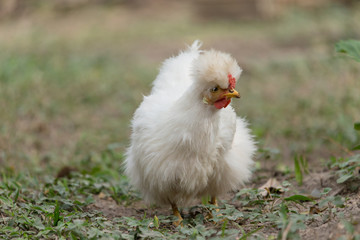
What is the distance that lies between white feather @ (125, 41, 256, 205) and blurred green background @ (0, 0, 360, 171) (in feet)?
A: 4.22

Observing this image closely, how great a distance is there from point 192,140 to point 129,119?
3.82 meters

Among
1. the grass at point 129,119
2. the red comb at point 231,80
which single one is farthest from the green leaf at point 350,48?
the red comb at point 231,80

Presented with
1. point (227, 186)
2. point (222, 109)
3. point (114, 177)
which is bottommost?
point (114, 177)

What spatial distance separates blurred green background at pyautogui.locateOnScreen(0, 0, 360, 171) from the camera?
6199 millimetres

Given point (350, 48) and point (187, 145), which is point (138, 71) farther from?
point (187, 145)

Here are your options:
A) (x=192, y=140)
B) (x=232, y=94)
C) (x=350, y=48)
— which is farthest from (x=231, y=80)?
(x=350, y=48)

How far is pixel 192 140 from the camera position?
3482 mm

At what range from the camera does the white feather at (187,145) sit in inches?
136

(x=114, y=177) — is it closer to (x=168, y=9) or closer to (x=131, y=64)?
(x=131, y=64)

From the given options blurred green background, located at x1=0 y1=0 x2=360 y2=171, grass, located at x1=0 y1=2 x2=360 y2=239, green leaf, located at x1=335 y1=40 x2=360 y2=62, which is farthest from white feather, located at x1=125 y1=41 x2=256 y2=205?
blurred green background, located at x1=0 y1=0 x2=360 y2=171

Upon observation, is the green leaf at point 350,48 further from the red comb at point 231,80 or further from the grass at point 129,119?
the red comb at point 231,80

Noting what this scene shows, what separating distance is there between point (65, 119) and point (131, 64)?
141 inches

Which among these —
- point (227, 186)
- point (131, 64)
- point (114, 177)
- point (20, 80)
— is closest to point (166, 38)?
point (131, 64)

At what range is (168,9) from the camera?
16.6 meters
